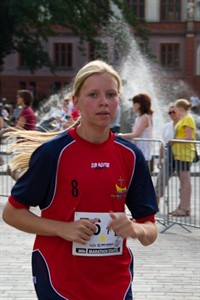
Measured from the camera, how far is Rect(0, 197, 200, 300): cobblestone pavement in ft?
24.4

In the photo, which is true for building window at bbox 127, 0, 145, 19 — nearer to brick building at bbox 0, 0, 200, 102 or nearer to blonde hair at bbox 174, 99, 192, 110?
brick building at bbox 0, 0, 200, 102

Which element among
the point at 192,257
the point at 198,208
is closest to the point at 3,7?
the point at 198,208

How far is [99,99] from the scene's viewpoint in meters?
3.76

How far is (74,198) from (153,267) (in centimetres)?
486

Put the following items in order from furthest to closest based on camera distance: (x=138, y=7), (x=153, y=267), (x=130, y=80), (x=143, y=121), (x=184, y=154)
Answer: (x=138, y=7), (x=130, y=80), (x=143, y=121), (x=184, y=154), (x=153, y=267)

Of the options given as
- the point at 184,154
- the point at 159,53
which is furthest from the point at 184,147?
the point at 159,53

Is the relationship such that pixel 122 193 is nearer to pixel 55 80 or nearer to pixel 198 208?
pixel 198 208

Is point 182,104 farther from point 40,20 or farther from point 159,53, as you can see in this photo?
point 159,53

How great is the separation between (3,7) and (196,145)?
27826 mm

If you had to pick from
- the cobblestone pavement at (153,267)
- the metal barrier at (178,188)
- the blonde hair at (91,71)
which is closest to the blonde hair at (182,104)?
the metal barrier at (178,188)

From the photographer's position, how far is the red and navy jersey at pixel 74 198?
3803 mm

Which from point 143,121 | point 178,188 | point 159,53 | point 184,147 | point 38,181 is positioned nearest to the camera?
point 38,181

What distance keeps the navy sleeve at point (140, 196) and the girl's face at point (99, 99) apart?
305 mm

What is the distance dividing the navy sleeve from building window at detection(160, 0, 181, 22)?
62.0 m
